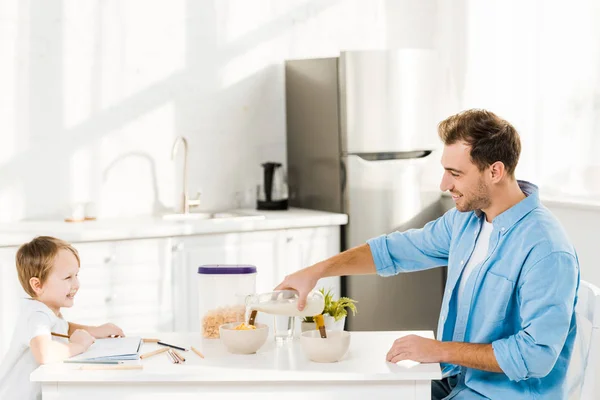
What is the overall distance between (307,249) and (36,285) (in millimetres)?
2252

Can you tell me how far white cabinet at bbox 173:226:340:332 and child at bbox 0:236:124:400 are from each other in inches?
66.5

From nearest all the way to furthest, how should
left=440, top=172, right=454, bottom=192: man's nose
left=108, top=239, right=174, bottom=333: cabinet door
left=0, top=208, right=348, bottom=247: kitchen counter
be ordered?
1. left=440, top=172, right=454, bottom=192: man's nose
2. left=0, top=208, right=348, bottom=247: kitchen counter
3. left=108, top=239, right=174, bottom=333: cabinet door

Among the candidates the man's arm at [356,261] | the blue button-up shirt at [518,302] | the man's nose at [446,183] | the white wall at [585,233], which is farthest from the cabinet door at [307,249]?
the man's nose at [446,183]

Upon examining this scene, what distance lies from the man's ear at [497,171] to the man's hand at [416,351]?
1.57 feet

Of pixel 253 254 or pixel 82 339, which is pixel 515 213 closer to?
pixel 82 339

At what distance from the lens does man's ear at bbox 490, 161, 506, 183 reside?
2.38 m

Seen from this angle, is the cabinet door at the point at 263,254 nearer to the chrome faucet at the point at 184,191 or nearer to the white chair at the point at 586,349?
the chrome faucet at the point at 184,191

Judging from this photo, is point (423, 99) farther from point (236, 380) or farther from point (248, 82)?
point (236, 380)

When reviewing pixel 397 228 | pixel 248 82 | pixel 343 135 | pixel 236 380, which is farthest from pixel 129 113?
pixel 236 380

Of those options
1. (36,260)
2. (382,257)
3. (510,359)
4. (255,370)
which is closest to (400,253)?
(382,257)

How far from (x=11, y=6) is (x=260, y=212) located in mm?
1597

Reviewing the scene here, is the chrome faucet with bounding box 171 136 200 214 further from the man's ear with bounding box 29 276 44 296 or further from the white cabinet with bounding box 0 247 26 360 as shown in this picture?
the man's ear with bounding box 29 276 44 296

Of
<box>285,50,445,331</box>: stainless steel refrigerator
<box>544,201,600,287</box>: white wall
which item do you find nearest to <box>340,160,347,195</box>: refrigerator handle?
<box>285,50,445,331</box>: stainless steel refrigerator

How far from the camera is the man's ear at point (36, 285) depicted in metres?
2.39
